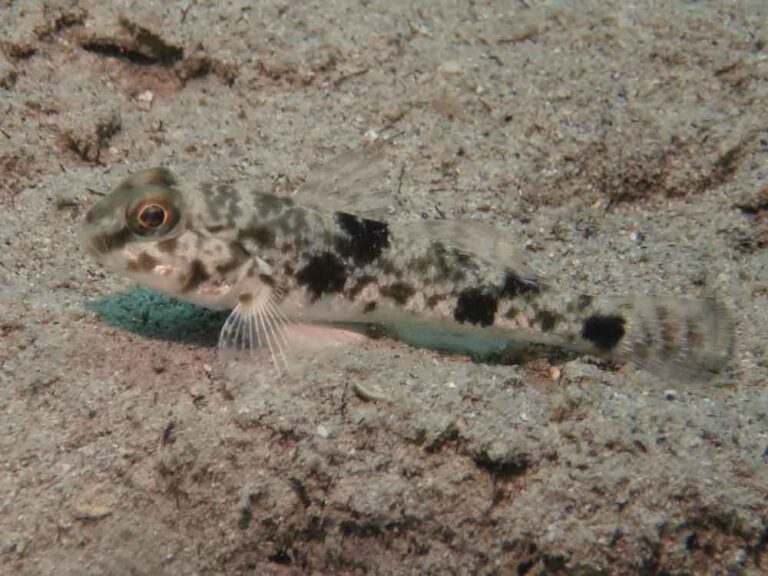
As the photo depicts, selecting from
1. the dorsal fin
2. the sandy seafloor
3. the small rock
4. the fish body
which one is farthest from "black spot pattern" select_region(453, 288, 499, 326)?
the small rock

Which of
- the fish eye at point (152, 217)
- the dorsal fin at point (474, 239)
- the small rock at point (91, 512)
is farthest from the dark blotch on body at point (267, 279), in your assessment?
the small rock at point (91, 512)

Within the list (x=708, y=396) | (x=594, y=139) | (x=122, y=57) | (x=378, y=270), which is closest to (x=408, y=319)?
(x=378, y=270)

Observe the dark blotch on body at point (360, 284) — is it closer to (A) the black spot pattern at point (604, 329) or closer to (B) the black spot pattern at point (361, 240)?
(B) the black spot pattern at point (361, 240)

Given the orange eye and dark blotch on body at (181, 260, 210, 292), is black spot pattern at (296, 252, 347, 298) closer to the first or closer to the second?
dark blotch on body at (181, 260, 210, 292)

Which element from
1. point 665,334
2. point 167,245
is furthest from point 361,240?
point 665,334

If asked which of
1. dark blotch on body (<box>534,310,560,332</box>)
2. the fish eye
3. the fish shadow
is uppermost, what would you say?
the fish eye

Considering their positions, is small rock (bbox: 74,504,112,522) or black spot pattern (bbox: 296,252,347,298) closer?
small rock (bbox: 74,504,112,522)

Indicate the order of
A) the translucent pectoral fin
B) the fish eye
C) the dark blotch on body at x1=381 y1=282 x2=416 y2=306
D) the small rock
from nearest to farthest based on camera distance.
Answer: the small rock < the fish eye < the translucent pectoral fin < the dark blotch on body at x1=381 y1=282 x2=416 y2=306

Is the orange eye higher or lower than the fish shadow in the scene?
higher

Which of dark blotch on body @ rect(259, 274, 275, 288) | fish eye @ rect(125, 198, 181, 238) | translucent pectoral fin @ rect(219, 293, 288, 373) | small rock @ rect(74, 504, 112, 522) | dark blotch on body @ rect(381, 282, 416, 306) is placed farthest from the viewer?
dark blotch on body @ rect(381, 282, 416, 306)
